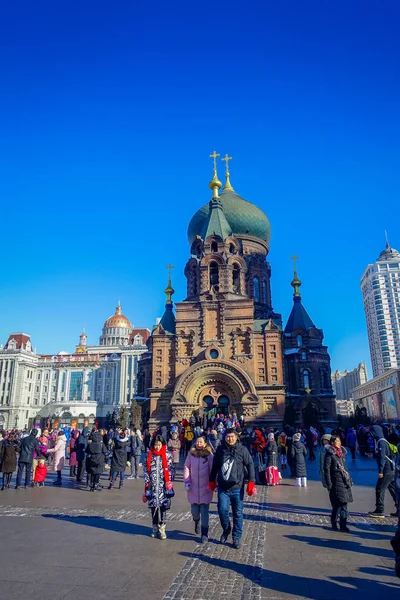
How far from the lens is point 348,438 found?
21.5m

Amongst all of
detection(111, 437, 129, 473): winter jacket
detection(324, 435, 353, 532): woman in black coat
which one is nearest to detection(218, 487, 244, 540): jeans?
detection(324, 435, 353, 532): woman in black coat

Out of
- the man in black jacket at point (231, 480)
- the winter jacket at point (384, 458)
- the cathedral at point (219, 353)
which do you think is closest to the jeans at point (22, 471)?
the man in black jacket at point (231, 480)

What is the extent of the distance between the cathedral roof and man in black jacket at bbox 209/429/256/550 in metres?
36.0

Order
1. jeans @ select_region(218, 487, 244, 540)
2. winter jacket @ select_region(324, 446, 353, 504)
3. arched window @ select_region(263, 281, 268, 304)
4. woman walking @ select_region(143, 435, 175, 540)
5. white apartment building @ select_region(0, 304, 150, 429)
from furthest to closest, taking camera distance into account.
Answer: white apartment building @ select_region(0, 304, 150, 429) < arched window @ select_region(263, 281, 268, 304) < winter jacket @ select_region(324, 446, 353, 504) < woman walking @ select_region(143, 435, 175, 540) < jeans @ select_region(218, 487, 244, 540)

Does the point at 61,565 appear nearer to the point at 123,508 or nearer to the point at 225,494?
the point at 225,494

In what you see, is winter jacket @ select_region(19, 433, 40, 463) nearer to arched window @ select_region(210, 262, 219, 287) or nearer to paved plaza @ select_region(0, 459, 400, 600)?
paved plaza @ select_region(0, 459, 400, 600)

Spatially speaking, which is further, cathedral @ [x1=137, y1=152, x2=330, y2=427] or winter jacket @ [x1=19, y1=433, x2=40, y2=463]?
cathedral @ [x1=137, y1=152, x2=330, y2=427]

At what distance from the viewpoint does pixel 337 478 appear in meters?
8.03

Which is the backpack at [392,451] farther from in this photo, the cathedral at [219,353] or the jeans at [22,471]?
the cathedral at [219,353]

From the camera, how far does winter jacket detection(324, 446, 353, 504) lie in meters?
7.93

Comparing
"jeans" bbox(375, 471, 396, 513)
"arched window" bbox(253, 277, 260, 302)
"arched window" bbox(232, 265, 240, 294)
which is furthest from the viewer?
"arched window" bbox(253, 277, 260, 302)

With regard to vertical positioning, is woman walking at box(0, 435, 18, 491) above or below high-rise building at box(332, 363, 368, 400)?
below

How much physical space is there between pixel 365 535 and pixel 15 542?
593 centimetres

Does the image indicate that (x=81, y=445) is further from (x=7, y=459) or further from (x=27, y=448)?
(x=7, y=459)
